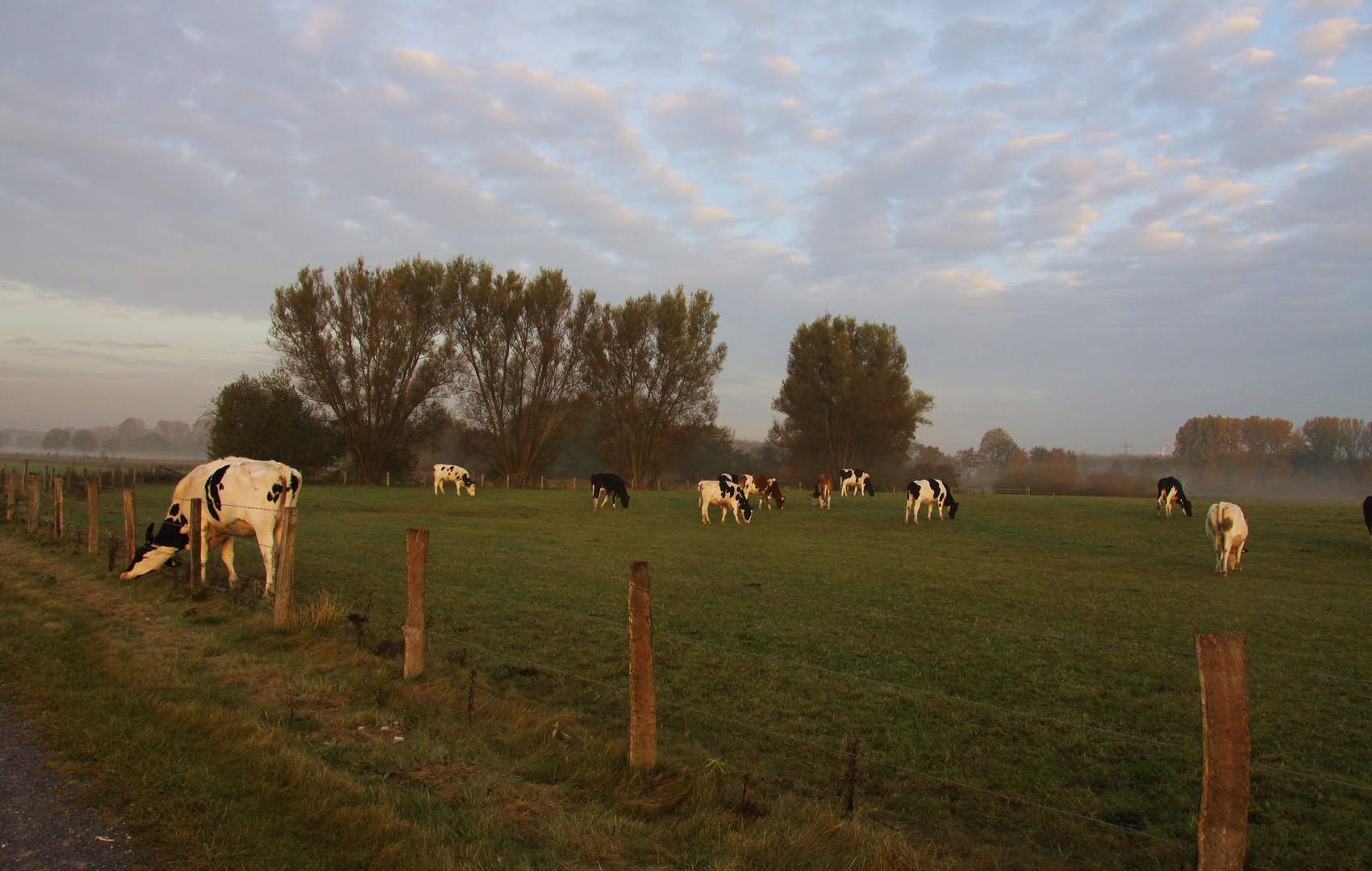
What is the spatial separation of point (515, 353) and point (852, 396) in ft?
83.8

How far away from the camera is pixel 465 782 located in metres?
4.19

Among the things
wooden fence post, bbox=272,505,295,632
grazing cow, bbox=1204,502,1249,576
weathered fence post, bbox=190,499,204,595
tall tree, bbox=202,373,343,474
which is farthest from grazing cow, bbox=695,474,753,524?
tall tree, bbox=202,373,343,474

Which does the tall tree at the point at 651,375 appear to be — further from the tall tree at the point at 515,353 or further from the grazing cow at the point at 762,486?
the grazing cow at the point at 762,486

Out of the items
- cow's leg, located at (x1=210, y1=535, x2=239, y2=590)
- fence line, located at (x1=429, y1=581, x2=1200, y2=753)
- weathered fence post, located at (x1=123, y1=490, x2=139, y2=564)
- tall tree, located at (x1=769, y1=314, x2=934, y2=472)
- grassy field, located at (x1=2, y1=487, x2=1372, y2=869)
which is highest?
tall tree, located at (x1=769, y1=314, x2=934, y2=472)

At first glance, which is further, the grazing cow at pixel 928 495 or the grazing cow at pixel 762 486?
the grazing cow at pixel 762 486

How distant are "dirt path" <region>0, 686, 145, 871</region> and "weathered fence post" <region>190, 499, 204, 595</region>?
530 centimetres

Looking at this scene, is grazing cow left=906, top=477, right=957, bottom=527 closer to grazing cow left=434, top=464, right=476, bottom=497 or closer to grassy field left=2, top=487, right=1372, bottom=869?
grassy field left=2, top=487, right=1372, bottom=869

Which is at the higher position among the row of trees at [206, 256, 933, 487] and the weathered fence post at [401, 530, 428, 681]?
the row of trees at [206, 256, 933, 487]

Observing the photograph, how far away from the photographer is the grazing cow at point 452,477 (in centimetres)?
3775

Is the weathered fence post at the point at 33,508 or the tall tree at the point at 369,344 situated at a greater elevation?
the tall tree at the point at 369,344

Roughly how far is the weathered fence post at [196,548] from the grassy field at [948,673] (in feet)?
3.10

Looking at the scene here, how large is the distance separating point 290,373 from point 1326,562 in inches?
1914

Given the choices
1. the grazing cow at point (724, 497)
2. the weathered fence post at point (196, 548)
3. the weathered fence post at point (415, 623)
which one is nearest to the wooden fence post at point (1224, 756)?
the weathered fence post at point (415, 623)

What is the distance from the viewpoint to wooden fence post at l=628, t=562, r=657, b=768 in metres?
4.41
